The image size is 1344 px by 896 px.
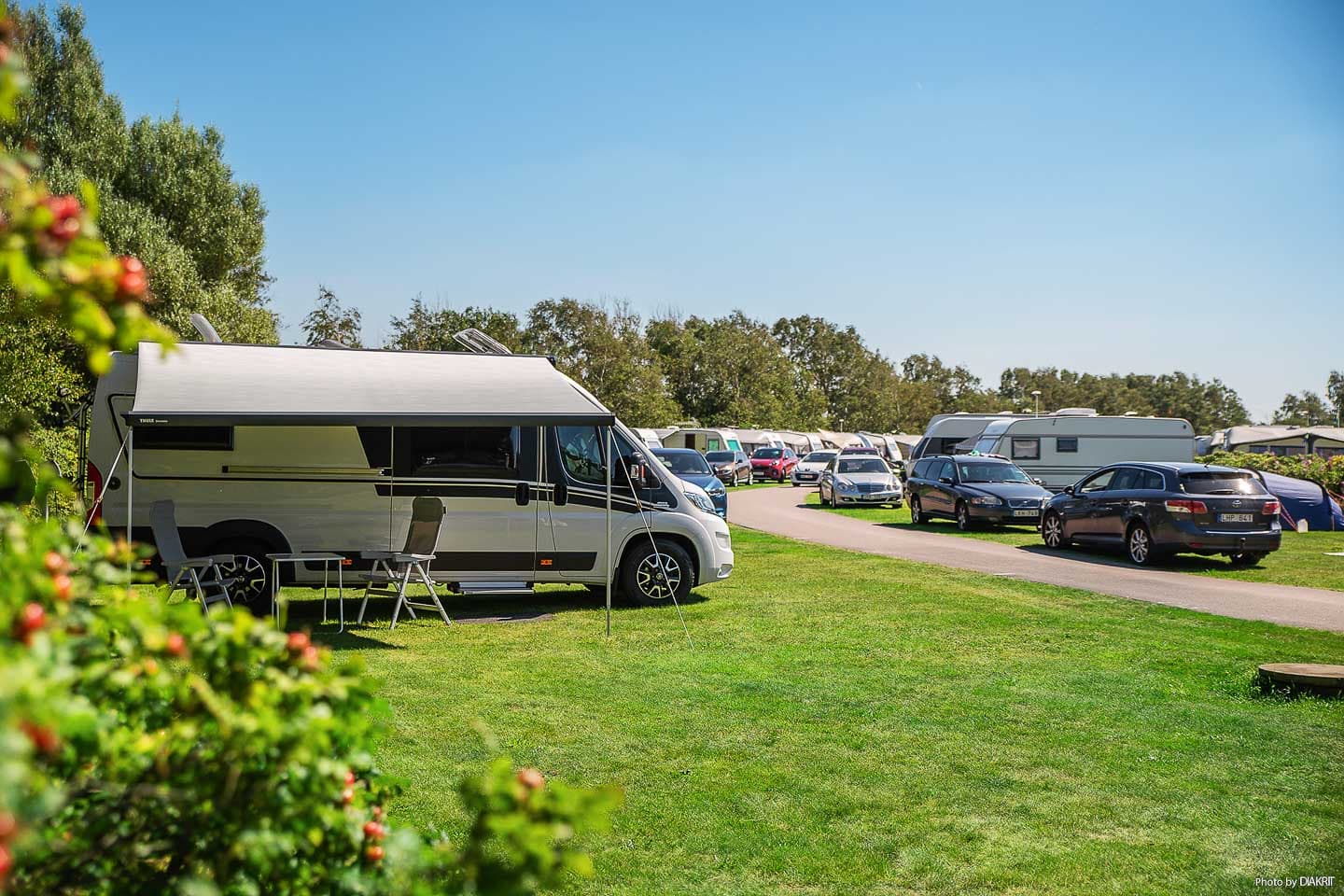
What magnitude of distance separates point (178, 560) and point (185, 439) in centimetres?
143

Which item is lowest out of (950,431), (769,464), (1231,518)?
(1231,518)

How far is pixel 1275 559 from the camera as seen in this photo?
1806cm

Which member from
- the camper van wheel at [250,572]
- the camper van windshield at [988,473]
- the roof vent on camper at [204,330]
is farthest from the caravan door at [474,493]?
the camper van windshield at [988,473]

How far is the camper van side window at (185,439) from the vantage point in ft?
36.1

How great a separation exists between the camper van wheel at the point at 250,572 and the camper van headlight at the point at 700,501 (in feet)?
14.8

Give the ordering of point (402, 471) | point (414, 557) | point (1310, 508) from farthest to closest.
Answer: point (1310, 508) < point (402, 471) < point (414, 557)

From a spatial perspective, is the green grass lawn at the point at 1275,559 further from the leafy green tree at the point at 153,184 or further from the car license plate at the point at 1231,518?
the leafy green tree at the point at 153,184

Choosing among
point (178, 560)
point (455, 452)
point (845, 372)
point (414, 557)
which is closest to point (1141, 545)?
point (455, 452)

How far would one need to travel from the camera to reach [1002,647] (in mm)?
9695

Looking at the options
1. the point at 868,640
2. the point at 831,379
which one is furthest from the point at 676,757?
the point at 831,379

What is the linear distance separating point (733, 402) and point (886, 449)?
2078cm

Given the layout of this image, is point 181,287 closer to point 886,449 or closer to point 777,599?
point 777,599

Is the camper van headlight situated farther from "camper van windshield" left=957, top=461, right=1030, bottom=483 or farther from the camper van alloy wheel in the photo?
"camper van windshield" left=957, top=461, right=1030, bottom=483

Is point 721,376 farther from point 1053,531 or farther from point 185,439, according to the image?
point 185,439
